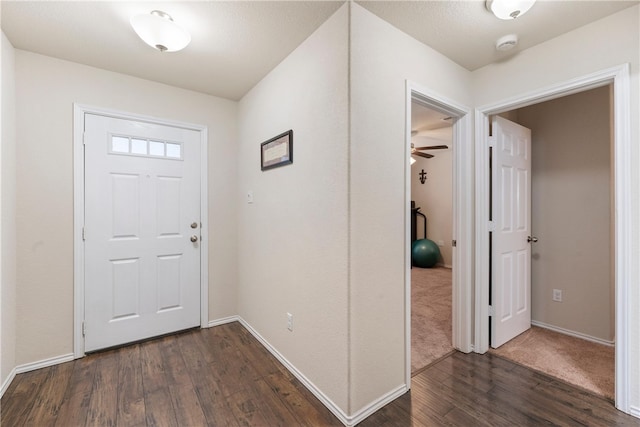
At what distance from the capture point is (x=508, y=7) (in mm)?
1544

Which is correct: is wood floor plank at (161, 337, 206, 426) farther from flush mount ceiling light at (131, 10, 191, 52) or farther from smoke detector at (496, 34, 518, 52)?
smoke detector at (496, 34, 518, 52)

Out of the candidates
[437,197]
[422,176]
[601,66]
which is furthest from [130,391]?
[422,176]

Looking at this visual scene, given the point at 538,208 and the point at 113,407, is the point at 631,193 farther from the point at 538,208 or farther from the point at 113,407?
the point at 113,407

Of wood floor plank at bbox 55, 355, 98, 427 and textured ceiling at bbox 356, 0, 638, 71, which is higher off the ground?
textured ceiling at bbox 356, 0, 638, 71

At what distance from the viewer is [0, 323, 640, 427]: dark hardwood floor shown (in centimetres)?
162

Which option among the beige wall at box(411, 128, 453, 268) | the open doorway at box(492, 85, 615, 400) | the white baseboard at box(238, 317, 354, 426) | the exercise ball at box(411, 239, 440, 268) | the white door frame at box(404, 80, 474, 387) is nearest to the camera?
the white baseboard at box(238, 317, 354, 426)

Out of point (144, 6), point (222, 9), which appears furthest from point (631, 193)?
point (144, 6)

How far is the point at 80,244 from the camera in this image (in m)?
2.31

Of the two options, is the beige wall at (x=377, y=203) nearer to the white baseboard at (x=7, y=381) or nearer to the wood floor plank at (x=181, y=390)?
the wood floor plank at (x=181, y=390)

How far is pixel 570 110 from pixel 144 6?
11.6ft

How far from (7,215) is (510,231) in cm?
389

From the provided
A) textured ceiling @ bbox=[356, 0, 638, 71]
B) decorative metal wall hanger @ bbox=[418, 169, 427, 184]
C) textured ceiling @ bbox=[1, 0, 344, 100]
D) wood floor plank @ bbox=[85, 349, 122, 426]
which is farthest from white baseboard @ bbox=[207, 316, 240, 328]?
decorative metal wall hanger @ bbox=[418, 169, 427, 184]

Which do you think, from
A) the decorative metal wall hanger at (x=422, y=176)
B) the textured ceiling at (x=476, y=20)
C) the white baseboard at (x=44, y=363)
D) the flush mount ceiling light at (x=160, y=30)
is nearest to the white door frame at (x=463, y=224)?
the textured ceiling at (x=476, y=20)

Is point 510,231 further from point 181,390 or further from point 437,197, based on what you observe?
point 437,197
